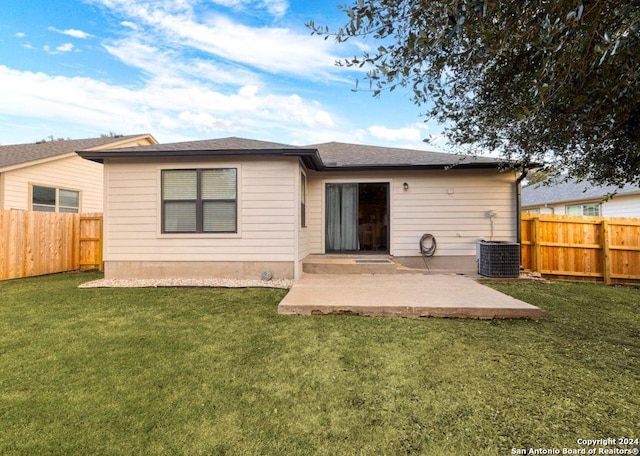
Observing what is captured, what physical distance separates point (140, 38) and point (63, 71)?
4556mm

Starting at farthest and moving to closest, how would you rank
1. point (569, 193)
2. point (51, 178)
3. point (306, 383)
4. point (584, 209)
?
1. point (569, 193)
2. point (584, 209)
3. point (51, 178)
4. point (306, 383)

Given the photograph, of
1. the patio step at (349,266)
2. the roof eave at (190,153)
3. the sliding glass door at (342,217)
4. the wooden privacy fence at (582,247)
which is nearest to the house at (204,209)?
the roof eave at (190,153)

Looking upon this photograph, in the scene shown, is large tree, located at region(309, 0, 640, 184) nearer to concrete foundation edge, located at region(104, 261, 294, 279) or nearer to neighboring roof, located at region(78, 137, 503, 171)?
neighboring roof, located at region(78, 137, 503, 171)

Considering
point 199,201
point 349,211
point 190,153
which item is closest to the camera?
point 190,153

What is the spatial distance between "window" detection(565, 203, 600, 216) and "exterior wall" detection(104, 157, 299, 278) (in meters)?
16.0

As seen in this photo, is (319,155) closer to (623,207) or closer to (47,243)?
(47,243)

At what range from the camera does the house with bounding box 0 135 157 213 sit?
28.7 ft

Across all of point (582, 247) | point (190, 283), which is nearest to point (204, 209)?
point (190, 283)

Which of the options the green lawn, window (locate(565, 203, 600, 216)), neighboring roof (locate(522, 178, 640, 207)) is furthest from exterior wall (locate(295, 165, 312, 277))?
window (locate(565, 203, 600, 216))

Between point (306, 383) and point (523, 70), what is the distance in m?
4.08

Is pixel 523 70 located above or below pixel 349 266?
above

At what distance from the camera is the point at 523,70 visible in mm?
3414

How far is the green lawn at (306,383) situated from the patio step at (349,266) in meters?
2.70

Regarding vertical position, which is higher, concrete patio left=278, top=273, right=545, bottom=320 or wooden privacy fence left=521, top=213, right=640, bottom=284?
wooden privacy fence left=521, top=213, right=640, bottom=284
